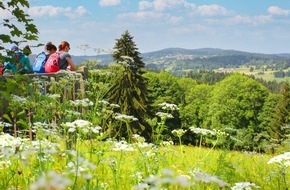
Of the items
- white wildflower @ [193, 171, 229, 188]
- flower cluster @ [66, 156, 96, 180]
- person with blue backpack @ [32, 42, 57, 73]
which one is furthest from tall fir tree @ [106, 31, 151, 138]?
white wildflower @ [193, 171, 229, 188]

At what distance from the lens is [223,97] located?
247 ft

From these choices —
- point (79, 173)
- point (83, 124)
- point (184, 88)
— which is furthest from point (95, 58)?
point (184, 88)

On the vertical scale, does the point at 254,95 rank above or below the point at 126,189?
below

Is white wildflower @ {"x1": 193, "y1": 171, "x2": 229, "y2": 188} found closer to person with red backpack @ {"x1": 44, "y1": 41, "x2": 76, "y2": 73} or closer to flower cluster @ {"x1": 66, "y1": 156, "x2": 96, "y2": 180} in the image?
flower cluster @ {"x1": 66, "y1": 156, "x2": 96, "y2": 180}

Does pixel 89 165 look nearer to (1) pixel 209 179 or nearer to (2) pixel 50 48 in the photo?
(1) pixel 209 179

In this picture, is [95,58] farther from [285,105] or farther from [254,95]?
[254,95]

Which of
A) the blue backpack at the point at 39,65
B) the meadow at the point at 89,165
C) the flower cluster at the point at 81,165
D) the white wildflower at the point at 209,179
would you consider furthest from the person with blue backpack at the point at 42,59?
the white wildflower at the point at 209,179

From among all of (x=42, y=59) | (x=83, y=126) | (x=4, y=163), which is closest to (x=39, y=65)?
(x=42, y=59)

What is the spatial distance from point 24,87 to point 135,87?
35.2 m

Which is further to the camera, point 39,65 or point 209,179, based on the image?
point 39,65

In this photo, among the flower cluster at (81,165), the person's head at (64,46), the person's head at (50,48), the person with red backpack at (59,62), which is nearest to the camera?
the flower cluster at (81,165)

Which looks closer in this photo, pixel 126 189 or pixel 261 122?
pixel 126 189

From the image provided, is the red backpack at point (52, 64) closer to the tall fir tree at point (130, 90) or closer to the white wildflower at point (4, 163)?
the white wildflower at point (4, 163)

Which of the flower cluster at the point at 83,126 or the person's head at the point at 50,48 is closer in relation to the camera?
the flower cluster at the point at 83,126
